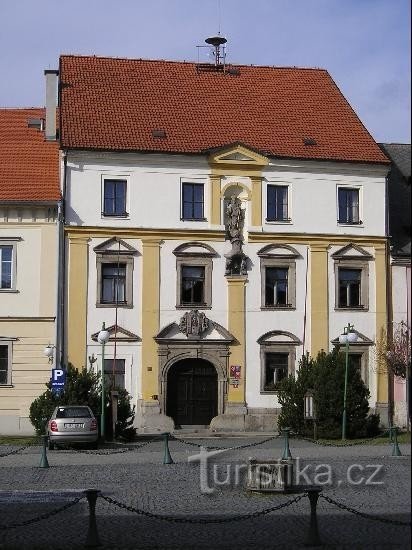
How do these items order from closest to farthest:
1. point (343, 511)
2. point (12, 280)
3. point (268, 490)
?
point (343, 511) → point (268, 490) → point (12, 280)

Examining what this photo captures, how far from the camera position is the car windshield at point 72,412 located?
94.1ft

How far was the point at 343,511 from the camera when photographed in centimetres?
1547

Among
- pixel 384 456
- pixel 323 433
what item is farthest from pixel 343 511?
pixel 323 433

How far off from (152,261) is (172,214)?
6.48ft

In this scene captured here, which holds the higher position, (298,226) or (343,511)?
(298,226)

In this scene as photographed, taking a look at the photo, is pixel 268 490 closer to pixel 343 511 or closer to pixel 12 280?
pixel 343 511

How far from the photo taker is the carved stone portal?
126 feet

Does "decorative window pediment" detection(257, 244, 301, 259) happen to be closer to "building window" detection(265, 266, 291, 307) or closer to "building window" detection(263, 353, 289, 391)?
"building window" detection(265, 266, 291, 307)

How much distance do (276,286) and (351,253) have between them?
3.27 meters

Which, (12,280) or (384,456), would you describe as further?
(12,280)

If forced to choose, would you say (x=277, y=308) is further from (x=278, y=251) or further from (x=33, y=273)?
(x=33, y=273)

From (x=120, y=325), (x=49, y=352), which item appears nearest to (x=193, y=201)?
(x=120, y=325)

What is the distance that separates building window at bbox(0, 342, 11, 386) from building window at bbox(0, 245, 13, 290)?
217 centimetres

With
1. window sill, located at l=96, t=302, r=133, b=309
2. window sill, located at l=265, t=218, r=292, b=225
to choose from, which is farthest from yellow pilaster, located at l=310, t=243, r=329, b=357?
window sill, located at l=96, t=302, r=133, b=309
